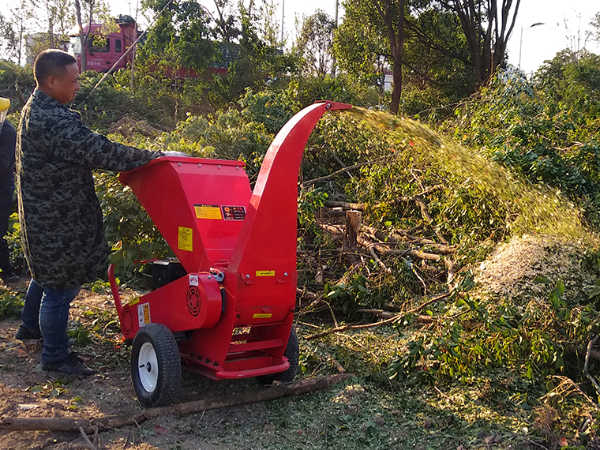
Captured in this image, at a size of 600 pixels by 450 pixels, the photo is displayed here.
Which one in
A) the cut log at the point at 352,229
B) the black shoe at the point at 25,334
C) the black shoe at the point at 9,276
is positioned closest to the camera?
the black shoe at the point at 25,334

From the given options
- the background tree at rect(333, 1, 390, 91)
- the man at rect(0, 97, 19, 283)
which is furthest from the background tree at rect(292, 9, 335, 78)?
the man at rect(0, 97, 19, 283)

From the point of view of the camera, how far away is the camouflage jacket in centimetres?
323

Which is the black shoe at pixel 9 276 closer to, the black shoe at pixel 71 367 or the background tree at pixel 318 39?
the black shoe at pixel 71 367

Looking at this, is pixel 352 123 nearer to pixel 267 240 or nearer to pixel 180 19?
pixel 267 240

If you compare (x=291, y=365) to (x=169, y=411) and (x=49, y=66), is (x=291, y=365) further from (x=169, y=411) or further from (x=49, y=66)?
(x=49, y=66)

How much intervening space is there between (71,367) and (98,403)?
474mm

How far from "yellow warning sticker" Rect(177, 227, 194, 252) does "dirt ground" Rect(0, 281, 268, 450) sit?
924 mm

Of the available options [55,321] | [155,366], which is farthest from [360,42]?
[155,366]

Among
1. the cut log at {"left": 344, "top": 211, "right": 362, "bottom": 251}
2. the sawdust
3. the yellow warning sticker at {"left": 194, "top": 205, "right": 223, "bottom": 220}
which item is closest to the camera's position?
the yellow warning sticker at {"left": 194, "top": 205, "right": 223, "bottom": 220}

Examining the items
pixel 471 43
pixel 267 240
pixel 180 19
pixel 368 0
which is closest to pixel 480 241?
pixel 267 240

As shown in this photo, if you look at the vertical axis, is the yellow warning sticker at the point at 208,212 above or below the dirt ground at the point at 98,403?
above

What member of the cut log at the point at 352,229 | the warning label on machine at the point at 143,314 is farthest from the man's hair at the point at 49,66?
the cut log at the point at 352,229

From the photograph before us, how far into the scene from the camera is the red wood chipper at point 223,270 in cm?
298

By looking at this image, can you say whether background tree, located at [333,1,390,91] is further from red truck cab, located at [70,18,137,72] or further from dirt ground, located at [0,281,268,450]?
dirt ground, located at [0,281,268,450]
